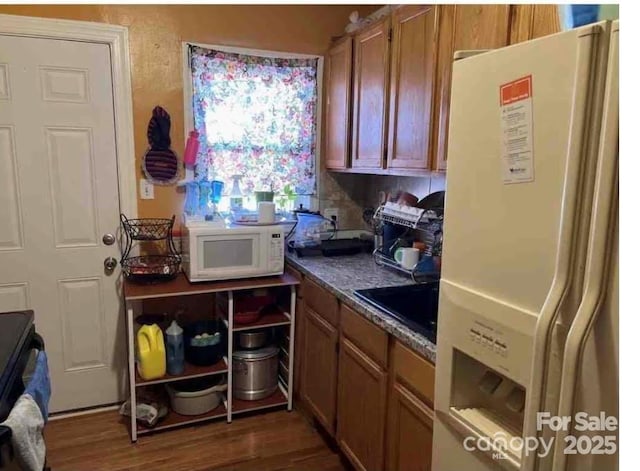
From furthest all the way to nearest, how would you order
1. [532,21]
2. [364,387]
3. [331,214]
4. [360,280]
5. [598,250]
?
1. [331,214]
2. [360,280]
3. [364,387]
4. [532,21]
5. [598,250]

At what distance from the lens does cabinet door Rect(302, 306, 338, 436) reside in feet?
7.12

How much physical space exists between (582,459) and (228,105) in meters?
2.43

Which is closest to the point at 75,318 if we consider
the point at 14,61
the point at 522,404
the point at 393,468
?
the point at 14,61

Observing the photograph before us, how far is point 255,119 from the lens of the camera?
2748 mm

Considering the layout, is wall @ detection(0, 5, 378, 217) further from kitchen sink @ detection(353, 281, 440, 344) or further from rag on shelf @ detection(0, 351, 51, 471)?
rag on shelf @ detection(0, 351, 51, 471)

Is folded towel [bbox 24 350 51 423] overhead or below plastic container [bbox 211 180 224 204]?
below

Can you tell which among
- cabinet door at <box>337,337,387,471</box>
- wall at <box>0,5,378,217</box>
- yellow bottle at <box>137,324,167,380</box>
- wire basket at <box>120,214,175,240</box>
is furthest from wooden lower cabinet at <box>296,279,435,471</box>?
wall at <box>0,5,378,217</box>

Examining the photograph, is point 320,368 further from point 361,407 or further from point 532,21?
point 532,21

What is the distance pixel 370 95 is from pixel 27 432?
2.02 m

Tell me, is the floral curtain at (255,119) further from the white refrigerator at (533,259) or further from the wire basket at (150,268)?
the white refrigerator at (533,259)

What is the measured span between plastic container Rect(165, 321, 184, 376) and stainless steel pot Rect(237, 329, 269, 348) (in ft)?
1.17

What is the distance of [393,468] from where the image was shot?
1.70m

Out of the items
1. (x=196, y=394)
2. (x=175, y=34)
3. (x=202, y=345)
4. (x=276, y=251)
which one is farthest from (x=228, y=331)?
(x=175, y=34)

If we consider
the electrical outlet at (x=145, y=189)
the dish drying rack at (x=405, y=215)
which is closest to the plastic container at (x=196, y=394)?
the electrical outlet at (x=145, y=189)
